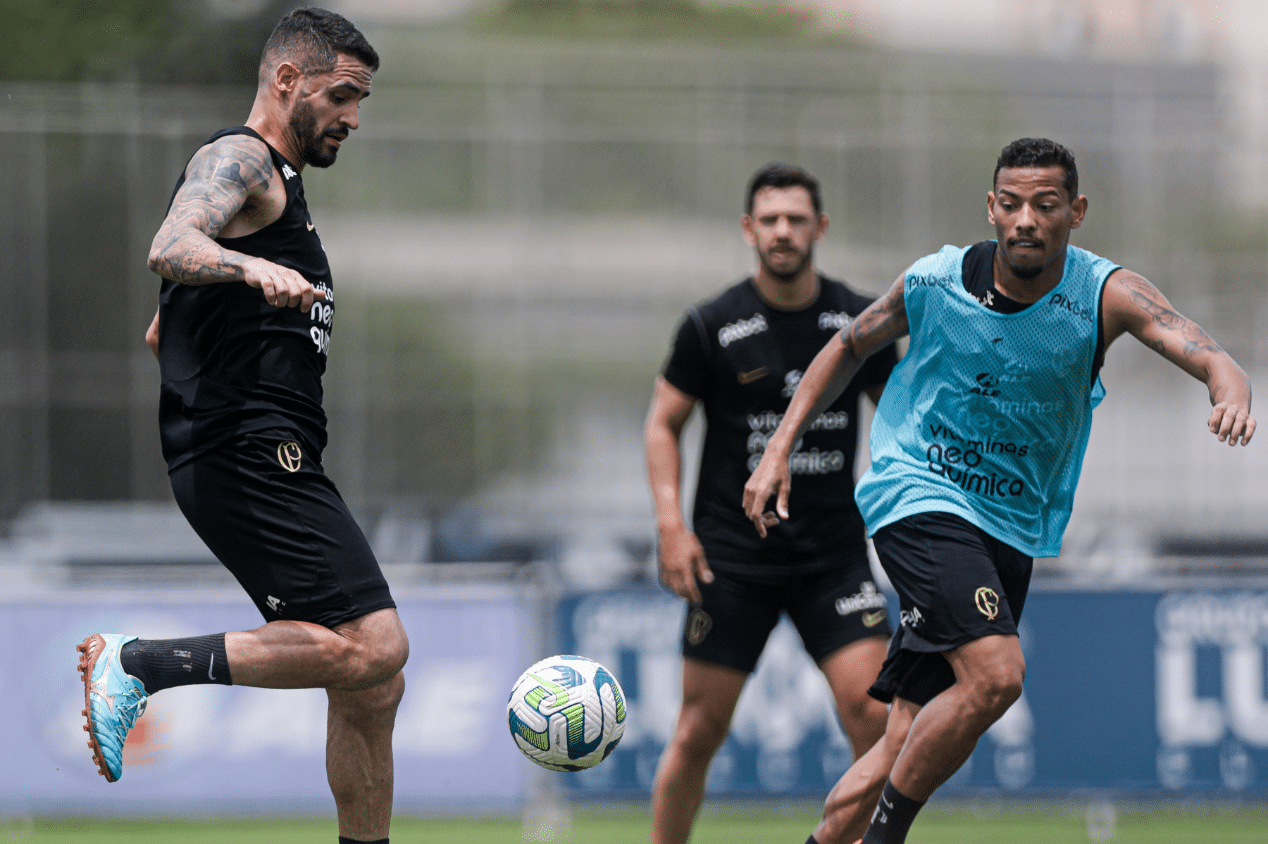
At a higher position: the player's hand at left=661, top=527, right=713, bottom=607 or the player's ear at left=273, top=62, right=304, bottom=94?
the player's ear at left=273, top=62, right=304, bottom=94

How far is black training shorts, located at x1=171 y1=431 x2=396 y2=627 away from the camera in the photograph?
4.37m

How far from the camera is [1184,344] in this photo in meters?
4.41

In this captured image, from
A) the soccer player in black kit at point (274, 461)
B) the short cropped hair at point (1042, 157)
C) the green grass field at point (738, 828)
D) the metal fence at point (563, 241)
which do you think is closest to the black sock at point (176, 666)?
the soccer player in black kit at point (274, 461)

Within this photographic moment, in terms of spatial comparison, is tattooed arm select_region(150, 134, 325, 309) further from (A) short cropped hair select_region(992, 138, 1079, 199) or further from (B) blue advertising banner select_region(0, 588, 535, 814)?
(B) blue advertising banner select_region(0, 588, 535, 814)

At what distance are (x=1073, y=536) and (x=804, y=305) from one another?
12964 mm

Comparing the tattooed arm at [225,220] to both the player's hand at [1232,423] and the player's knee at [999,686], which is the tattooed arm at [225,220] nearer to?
the player's knee at [999,686]

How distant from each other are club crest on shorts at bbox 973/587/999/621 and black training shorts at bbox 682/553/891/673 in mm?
1323

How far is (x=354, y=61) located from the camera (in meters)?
4.57

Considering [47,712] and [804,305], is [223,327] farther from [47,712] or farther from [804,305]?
[47,712]

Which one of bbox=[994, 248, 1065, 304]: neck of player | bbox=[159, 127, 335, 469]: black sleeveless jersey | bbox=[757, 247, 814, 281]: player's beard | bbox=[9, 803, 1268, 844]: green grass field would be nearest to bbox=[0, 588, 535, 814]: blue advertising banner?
bbox=[9, 803, 1268, 844]: green grass field

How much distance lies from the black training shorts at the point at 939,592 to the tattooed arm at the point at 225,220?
6.70 ft

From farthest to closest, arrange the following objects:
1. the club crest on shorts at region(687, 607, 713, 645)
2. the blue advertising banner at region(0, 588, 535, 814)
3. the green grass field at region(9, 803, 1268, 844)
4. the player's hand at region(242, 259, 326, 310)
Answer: the blue advertising banner at region(0, 588, 535, 814) → the green grass field at region(9, 803, 1268, 844) → the club crest on shorts at region(687, 607, 713, 645) → the player's hand at region(242, 259, 326, 310)

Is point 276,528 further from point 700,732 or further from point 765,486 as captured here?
point 700,732

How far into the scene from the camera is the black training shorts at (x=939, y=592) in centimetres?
452
